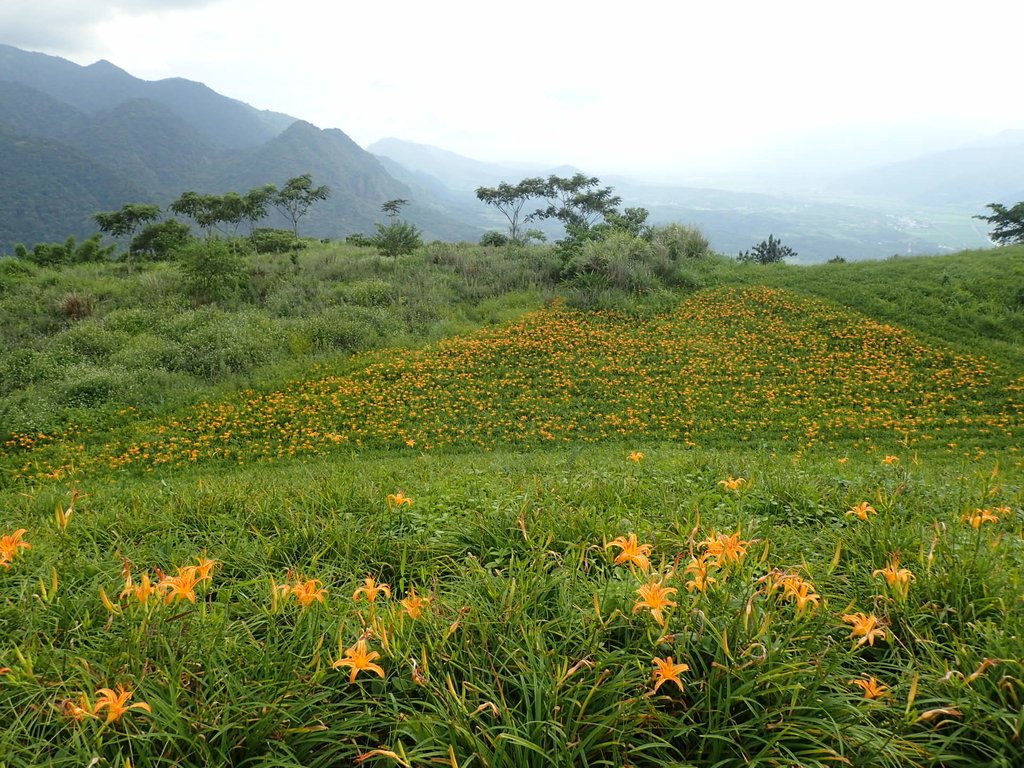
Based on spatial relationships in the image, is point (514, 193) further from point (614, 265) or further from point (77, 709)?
point (77, 709)

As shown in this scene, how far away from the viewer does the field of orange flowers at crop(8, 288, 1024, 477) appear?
8.38 meters

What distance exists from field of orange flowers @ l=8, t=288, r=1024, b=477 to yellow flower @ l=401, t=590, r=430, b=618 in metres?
6.53

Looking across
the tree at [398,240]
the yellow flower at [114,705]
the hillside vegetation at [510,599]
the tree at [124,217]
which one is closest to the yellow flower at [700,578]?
the hillside vegetation at [510,599]

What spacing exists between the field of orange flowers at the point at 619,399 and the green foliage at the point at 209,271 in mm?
8802

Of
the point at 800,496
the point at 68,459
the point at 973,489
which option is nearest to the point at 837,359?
the point at 973,489

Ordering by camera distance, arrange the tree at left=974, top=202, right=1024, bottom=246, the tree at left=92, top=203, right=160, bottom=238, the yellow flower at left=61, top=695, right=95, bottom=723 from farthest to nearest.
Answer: the tree at left=92, top=203, right=160, bottom=238, the tree at left=974, top=202, right=1024, bottom=246, the yellow flower at left=61, top=695, right=95, bottom=723

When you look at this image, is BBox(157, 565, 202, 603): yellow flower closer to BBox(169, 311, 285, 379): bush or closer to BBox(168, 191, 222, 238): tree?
BBox(169, 311, 285, 379): bush

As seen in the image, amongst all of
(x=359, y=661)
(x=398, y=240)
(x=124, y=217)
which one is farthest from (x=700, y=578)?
(x=124, y=217)

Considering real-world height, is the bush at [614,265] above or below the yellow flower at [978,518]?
above

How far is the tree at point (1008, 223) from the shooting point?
103 ft

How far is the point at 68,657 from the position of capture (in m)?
1.64

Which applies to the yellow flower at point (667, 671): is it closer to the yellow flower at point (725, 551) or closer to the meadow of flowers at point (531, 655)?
the meadow of flowers at point (531, 655)

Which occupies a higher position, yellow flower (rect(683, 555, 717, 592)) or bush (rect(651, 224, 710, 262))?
bush (rect(651, 224, 710, 262))

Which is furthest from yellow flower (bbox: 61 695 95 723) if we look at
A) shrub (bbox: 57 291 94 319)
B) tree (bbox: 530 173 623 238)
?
tree (bbox: 530 173 623 238)
